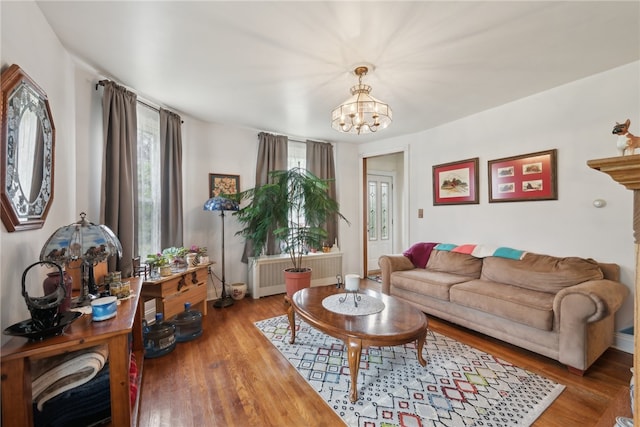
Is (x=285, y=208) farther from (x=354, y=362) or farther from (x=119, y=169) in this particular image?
(x=354, y=362)

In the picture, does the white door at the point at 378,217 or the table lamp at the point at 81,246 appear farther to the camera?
the white door at the point at 378,217

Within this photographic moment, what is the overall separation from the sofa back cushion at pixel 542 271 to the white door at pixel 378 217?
255 cm

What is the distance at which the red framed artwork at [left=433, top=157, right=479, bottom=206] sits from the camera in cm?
342

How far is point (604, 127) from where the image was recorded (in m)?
2.40

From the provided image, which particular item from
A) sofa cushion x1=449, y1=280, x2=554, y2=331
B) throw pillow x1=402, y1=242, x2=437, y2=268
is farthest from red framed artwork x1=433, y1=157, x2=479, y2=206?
sofa cushion x1=449, y1=280, x2=554, y2=331

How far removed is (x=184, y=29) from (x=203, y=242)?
259 cm

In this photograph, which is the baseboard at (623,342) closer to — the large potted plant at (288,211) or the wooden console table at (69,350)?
the large potted plant at (288,211)

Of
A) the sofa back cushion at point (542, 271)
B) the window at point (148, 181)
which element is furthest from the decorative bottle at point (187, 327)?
the sofa back cushion at point (542, 271)

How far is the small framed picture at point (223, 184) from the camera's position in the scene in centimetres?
372

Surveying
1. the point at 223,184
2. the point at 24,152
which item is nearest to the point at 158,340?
the point at 24,152

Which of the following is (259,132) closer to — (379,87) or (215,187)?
(215,187)

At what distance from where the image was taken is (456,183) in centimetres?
360

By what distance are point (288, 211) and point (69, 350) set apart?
262 centimetres

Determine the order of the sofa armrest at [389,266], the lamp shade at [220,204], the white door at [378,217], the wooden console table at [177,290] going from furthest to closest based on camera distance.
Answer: the white door at [378,217], the sofa armrest at [389,266], the lamp shade at [220,204], the wooden console table at [177,290]
